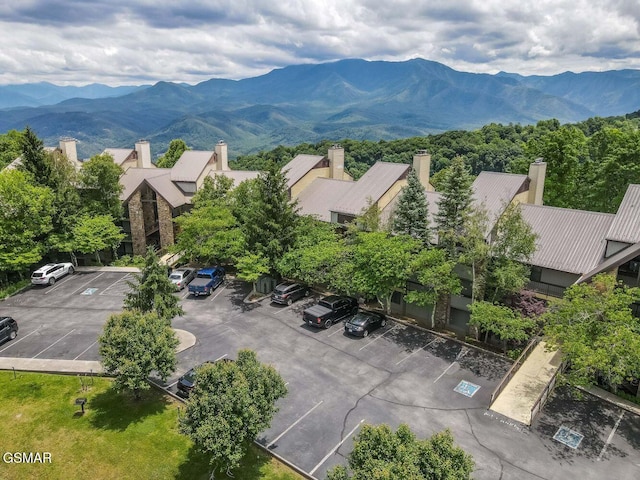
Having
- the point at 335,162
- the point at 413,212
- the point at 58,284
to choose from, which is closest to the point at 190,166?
the point at 335,162

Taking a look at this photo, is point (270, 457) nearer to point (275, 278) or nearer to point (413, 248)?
point (413, 248)

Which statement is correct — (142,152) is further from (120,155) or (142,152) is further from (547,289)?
(547,289)

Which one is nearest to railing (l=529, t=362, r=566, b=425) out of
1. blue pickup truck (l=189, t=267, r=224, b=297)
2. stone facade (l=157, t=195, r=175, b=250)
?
blue pickup truck (l=189, t=267, r=224, b=297)

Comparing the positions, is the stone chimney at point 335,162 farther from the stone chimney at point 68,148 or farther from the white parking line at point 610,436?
the white parking line at point 610,436

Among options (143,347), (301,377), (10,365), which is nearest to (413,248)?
(301,377)

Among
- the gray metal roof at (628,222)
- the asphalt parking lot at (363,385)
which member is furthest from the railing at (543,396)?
the gray metal roof at (628,222)

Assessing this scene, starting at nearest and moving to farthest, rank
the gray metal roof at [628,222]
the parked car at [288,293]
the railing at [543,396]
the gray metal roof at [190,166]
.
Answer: the railing at [543,396] < the gray metal roof at [628,222] < the parked car at [288,293] < the gray metal roof at [190,166]

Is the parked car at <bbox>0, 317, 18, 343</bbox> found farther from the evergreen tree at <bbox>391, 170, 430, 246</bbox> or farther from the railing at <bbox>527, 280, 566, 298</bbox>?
the railing at <bbox>527, 280, 566, 298</bbox>
